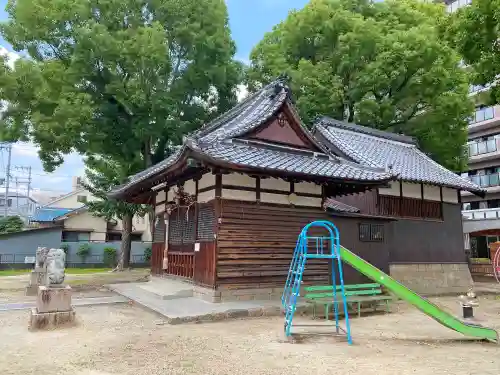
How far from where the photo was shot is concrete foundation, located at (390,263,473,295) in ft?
50.5

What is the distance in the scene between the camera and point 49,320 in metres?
7.83

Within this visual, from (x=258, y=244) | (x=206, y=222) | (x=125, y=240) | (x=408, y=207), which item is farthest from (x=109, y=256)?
(x=408, y=207)

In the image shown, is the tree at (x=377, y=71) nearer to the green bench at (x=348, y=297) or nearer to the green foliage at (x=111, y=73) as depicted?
the green foliage at (x=111, y=73)

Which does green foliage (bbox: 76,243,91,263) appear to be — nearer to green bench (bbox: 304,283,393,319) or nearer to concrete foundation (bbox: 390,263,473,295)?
concrete foundation (bbox: 390,263,473,295)

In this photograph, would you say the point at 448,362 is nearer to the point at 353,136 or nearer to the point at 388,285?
the point at 388,285

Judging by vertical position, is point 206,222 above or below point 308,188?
below

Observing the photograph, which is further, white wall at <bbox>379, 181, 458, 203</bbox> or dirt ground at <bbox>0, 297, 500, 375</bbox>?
white wall at <bbox>379, 181, 458, 203</bbox>

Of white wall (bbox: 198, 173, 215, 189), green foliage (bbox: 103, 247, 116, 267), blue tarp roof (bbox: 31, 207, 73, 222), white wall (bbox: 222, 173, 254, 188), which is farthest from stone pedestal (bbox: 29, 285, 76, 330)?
blue tarp roof (bbox: 31, 207, 73, 222)

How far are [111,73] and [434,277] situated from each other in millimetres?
16337

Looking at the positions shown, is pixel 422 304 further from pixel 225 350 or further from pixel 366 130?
pixel 366 130

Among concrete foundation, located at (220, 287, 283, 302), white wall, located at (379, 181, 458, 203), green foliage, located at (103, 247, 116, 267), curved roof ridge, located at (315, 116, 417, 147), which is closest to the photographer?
concrete foundation, located at (220, 287, 283, 302)

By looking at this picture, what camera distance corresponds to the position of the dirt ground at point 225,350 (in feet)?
18.6

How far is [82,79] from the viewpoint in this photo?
56.4ft

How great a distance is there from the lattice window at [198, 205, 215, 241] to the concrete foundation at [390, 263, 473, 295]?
315 inches
